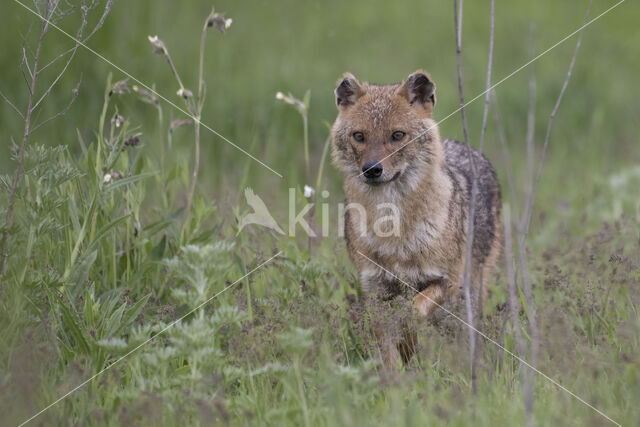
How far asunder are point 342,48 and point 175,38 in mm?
2197

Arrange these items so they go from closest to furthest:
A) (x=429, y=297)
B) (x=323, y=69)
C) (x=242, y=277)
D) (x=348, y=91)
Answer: (x=242, y=277) < (x=429, y=297) < (x=348, y=91) < (x=323, y=69)

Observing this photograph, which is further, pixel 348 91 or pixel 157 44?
→ pixel 348 91

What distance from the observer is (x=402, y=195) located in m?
4.98

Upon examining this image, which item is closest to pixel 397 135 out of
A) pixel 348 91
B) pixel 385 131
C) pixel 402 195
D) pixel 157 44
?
pixel 385 131

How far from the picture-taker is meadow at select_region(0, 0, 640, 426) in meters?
3.31

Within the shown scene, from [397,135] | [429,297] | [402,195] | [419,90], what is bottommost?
[429,297]

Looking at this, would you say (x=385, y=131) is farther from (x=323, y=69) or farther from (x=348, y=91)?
(x=323, y=69)

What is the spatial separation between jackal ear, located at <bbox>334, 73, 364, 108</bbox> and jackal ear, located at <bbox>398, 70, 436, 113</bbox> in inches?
13.5

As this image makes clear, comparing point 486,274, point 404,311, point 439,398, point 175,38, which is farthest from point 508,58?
point 439,398

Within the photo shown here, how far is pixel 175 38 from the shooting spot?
9.48 m

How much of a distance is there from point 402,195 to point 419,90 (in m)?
0.78

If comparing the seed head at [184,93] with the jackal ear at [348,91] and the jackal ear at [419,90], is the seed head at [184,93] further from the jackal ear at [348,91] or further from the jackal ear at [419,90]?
the jackal ear at [419,90]

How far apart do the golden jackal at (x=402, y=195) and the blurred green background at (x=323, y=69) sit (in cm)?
223

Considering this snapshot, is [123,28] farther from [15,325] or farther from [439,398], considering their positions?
[439,398]
